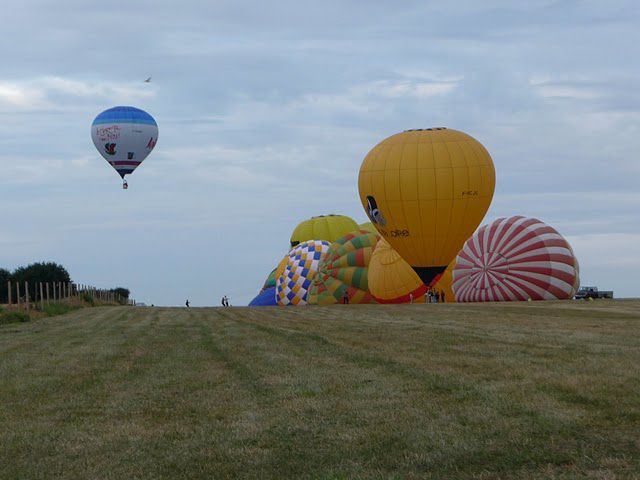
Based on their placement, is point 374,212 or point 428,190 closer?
point 428,190

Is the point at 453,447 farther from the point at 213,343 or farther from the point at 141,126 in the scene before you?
the point at 141,126

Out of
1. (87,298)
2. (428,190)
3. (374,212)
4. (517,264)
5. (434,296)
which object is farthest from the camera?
(87,298)

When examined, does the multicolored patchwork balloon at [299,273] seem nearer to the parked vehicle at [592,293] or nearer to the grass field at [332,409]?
the parked vehicle at [592,293]

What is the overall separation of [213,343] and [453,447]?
12680 millimetres

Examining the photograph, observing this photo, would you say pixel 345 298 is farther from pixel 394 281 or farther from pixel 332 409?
pixel 332 409

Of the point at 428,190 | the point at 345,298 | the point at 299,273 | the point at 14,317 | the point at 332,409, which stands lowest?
the point at 332,409

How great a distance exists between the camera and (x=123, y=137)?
211 ft

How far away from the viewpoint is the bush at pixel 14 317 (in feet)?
126

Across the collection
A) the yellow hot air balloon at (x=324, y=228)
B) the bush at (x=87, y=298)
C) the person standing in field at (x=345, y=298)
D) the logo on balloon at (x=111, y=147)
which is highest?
the logo on balloon at (x=111, y=147)

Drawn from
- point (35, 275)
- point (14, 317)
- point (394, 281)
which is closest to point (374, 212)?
point (394, 281)

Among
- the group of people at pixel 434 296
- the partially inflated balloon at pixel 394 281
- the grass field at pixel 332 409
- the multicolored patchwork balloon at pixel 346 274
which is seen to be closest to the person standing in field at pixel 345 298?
the multicolored patchwork balloon at pixel 346 274

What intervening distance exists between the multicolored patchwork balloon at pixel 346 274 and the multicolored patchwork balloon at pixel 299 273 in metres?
3.51

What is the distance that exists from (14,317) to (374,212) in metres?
16.9

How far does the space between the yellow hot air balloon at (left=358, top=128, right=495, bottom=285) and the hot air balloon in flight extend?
21.9 meters
